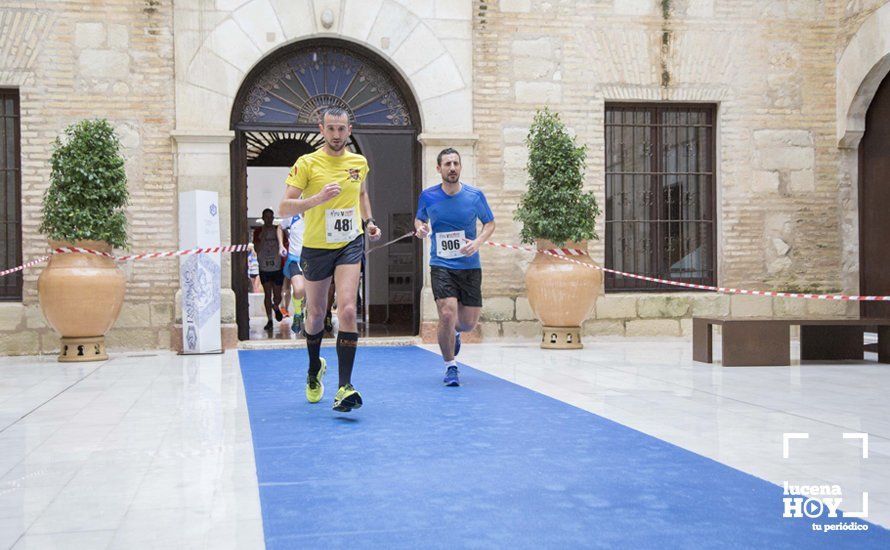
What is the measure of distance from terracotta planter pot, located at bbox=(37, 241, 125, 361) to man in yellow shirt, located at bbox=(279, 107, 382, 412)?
12.5 feet

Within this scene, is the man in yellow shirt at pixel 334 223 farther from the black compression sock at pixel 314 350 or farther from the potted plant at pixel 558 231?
the potted plant at pixel 558 231

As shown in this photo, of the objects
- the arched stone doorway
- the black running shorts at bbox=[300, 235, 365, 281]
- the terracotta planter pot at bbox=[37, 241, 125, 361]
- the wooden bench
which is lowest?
the wooden bench

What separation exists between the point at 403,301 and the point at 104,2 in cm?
638

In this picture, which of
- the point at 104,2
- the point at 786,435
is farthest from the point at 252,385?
the point at 104,2

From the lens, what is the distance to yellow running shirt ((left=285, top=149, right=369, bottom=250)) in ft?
18.1

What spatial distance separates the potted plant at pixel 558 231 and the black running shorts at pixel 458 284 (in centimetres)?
285

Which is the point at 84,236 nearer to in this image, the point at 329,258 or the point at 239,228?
the point at 239,228

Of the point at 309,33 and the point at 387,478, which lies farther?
the point at 309,33

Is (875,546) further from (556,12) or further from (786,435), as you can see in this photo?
(556,12)

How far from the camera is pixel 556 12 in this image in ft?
35.3

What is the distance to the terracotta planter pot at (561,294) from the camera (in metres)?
9.52

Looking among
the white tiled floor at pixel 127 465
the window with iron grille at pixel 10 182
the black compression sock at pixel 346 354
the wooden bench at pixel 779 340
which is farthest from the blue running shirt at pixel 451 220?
the window with iron grille at pixel 10 182

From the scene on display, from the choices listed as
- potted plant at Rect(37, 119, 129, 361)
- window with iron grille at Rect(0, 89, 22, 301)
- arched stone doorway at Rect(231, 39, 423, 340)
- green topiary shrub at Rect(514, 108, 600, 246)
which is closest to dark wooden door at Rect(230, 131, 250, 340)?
arched stone doorway at Rect(231, 39, 423, 340)

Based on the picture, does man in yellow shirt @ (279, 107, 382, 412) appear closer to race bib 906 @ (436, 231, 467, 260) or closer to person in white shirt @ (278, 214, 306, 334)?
race bib 906 @ (436, 231, 467, 260)
